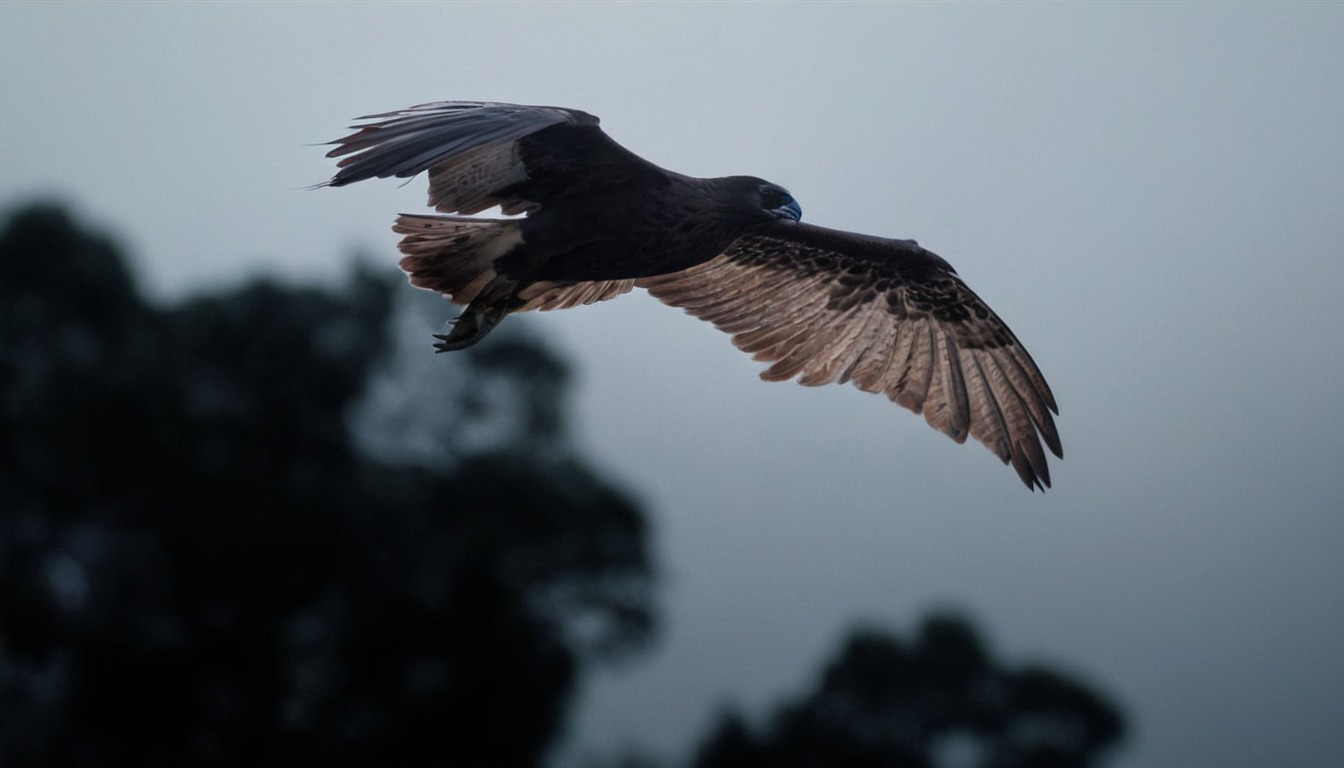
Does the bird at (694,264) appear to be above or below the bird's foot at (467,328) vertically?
above

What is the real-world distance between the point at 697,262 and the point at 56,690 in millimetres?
22933

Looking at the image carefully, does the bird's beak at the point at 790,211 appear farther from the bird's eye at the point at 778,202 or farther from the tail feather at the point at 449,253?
the tail feather at the point at 449,253

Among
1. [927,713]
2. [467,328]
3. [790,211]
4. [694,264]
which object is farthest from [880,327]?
[927,713]

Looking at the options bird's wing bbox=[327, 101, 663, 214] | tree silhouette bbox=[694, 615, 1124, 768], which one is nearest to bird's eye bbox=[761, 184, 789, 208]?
bird's wing bbox=[327, 101, 663, 214]

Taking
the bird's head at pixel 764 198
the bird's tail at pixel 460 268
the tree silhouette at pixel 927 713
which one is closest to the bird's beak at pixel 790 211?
the bird's head at pixel 764 198

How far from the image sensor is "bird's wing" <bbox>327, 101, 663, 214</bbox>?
5727 millimetres

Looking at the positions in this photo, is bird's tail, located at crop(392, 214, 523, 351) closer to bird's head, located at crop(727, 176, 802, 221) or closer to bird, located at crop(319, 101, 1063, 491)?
bird, located at crop(319, 101, 1063, 491)

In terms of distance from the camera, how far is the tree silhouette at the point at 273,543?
2494 cm

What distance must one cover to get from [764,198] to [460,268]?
4.59ft

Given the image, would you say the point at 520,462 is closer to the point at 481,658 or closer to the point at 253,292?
the point at 481,658

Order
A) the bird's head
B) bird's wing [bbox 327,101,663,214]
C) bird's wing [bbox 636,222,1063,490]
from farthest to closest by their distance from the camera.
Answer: bird's wing [bbox 636,222,1063,490]
the bird's head
bird's wing [bbox 327,101,663,214]

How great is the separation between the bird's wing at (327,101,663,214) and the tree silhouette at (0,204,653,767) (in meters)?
18.5

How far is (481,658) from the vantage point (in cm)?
2497

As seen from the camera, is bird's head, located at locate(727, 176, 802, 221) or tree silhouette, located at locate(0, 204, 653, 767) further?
tree silhouette, located at locate(0, 204, 653, 767)
